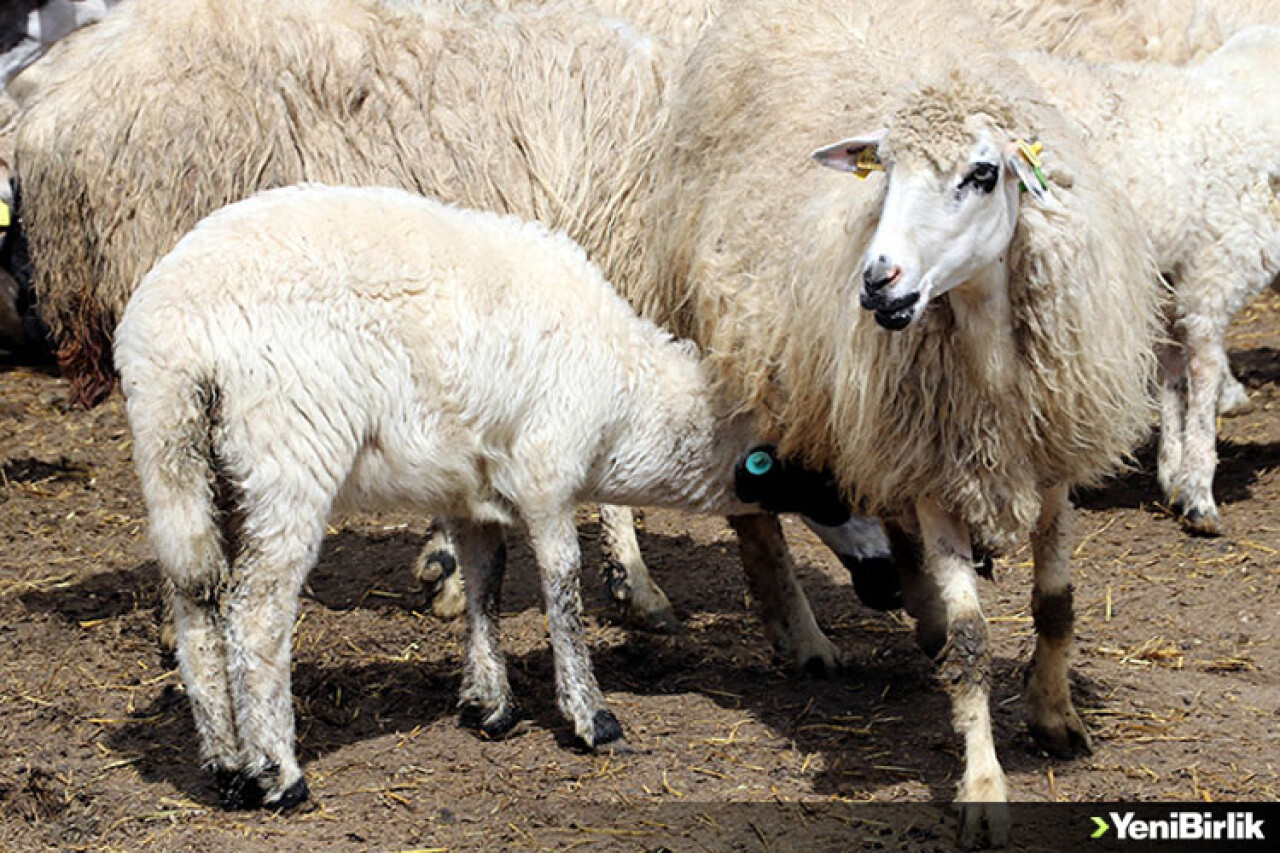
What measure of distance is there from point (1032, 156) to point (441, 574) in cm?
320

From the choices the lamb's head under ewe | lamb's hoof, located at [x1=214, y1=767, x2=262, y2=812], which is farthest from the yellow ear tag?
lamb's hoof, located at [x1=214, y1=767, x2=262, y2=812]

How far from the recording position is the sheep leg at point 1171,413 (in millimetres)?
7340

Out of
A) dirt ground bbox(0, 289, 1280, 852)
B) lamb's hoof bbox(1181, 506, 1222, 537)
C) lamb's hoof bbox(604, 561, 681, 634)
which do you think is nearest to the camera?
dirt ground bbox(0, 289, 1280, 852)

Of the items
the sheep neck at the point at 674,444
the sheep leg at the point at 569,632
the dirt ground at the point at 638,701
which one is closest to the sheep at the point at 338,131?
the dirt ground at the point at 638,701

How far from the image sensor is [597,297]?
5.17m

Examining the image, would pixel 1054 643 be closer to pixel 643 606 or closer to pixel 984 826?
pixel 984 826

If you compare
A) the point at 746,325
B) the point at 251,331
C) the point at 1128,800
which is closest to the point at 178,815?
the point at 251,331

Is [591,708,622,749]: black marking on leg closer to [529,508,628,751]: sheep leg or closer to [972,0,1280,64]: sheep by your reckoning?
[529,508,628,751]: sheep leg

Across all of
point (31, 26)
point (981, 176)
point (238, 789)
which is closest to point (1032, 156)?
point (981, 176)

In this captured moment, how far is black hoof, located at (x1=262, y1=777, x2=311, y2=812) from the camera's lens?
4531 mm

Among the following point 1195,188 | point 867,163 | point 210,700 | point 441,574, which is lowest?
point 441,574

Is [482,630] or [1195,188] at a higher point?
[1195,188]

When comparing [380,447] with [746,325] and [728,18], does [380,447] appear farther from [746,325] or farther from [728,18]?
[728,18]

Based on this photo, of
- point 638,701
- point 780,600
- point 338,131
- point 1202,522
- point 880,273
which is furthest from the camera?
point 1202,522
